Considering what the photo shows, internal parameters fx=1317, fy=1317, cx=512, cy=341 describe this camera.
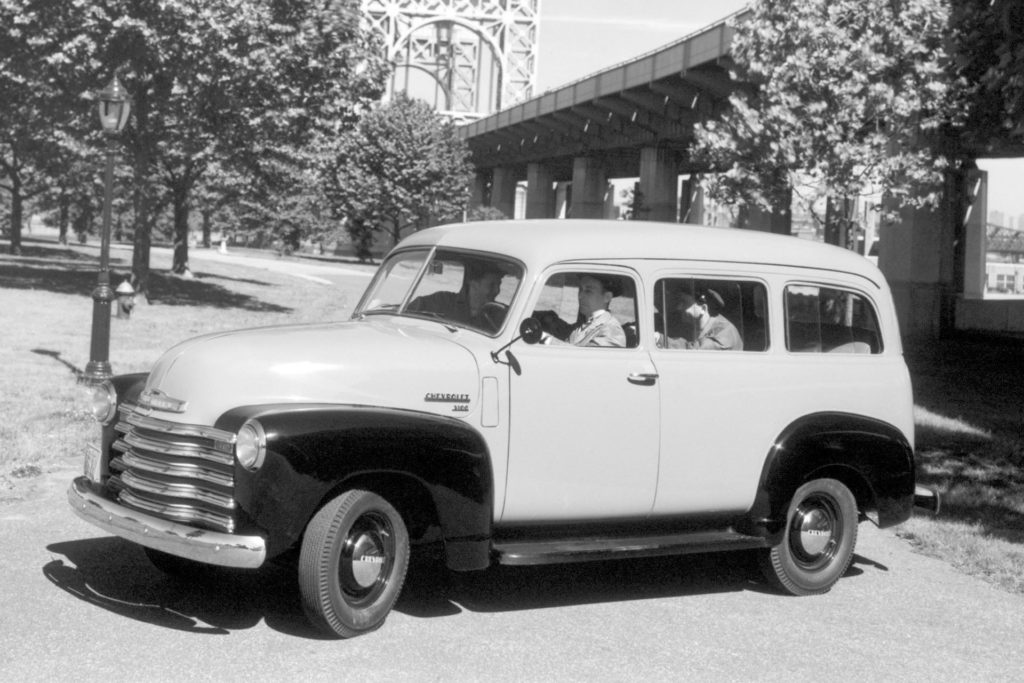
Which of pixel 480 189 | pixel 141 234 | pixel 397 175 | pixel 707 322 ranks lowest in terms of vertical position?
pixel 707 322

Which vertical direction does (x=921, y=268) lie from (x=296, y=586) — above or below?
above

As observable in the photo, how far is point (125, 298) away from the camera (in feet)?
83.7

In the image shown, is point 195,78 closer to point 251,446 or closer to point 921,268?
point 921,268

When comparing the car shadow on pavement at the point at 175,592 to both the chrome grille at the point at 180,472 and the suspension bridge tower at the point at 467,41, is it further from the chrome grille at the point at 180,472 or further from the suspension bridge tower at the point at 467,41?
the suspension bridge tower at the point at 467,41

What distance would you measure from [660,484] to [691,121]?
40929mm

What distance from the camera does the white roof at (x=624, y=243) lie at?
23.2 feet

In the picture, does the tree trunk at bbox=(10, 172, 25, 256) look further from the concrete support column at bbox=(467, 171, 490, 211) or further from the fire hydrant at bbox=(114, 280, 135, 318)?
the concrete support column at bbox=(467, 171, 490, 211)

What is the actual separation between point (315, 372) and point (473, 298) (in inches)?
50.2

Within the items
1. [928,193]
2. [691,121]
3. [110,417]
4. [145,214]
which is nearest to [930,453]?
[110,417]

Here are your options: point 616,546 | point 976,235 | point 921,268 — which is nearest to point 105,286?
point 616,546

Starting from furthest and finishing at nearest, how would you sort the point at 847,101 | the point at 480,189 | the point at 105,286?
the point at 480,189
the point at 847,101
the point at 105,286

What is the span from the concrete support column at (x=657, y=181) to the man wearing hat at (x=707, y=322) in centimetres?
4672

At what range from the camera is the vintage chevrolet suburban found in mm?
5883

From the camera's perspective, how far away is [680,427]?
23.5 ft
